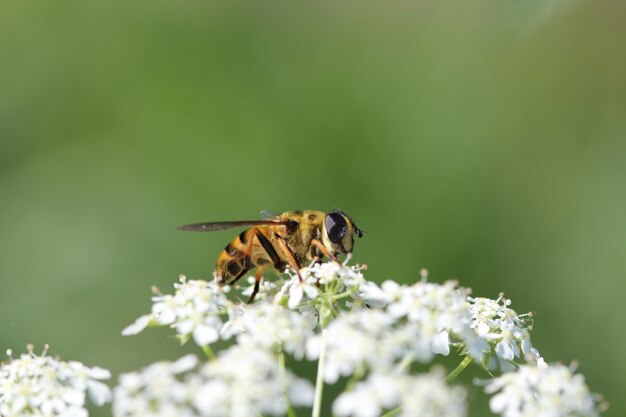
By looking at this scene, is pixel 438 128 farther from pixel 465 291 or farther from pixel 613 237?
pixel 465 291

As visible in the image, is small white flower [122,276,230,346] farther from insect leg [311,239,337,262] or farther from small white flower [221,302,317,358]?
insect leg [311,239,337,262]

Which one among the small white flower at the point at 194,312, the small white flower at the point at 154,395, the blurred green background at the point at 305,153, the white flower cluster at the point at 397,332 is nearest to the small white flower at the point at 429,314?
the white flower cluster at the point at 397,332

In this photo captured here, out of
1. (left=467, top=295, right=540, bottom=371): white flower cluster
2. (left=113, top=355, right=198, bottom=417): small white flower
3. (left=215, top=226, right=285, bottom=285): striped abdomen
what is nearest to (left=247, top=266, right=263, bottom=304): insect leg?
(left=215, top=226, right=285, bottom=285): striped abdomen

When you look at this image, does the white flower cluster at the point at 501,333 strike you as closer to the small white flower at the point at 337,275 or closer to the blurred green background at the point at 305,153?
the small white flower at the point at 337,275

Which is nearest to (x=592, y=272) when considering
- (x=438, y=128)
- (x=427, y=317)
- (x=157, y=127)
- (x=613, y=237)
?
(x=613, y=237)

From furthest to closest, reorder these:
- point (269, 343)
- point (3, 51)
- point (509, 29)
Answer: point (3, 51) < point (509, 29) < point (269, 343)

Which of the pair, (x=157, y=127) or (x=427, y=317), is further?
(x=157, y=127)
